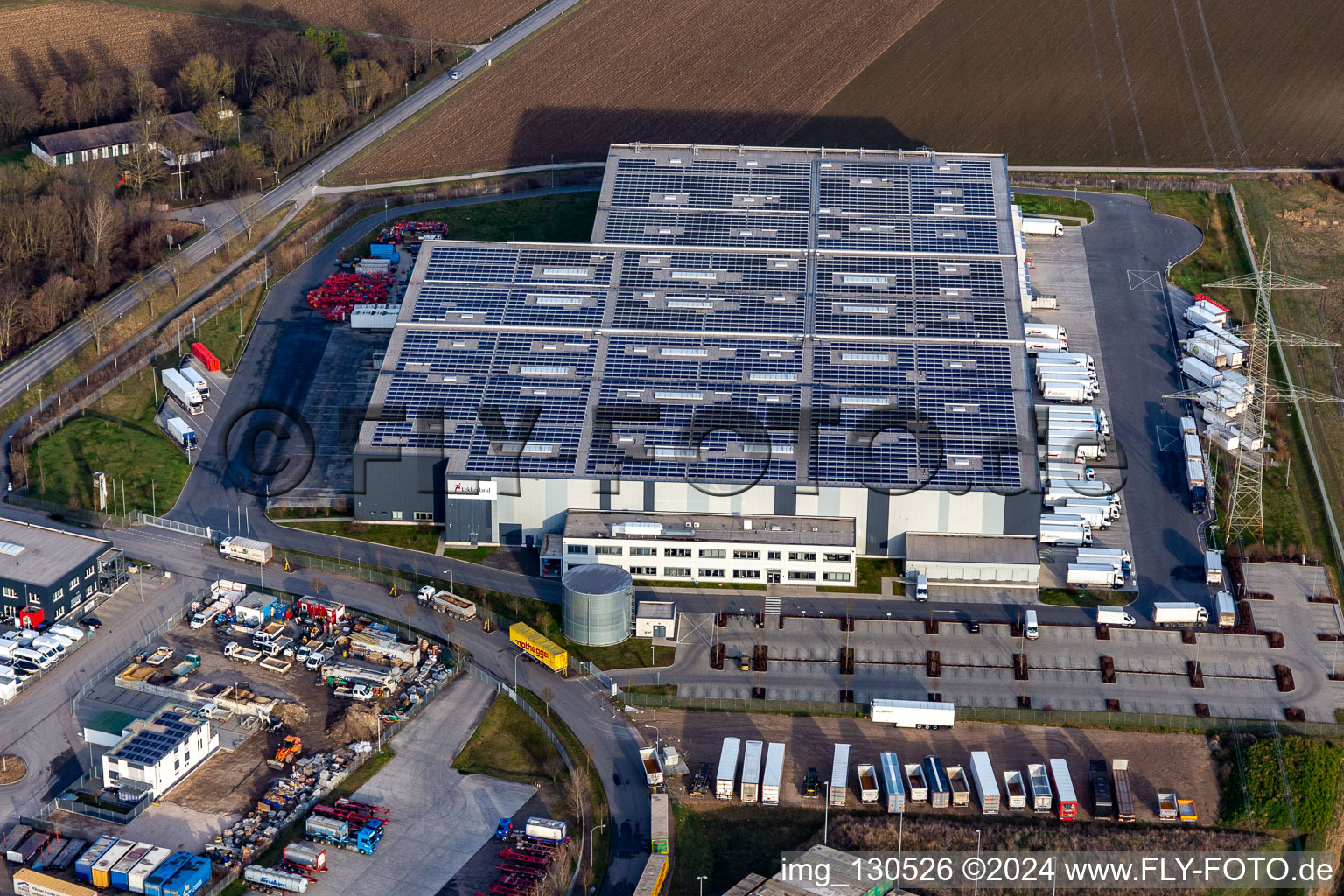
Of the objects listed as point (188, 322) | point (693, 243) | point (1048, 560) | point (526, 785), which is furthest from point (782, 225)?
point (526, 785)

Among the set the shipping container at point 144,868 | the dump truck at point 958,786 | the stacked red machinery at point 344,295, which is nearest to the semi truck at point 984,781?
the dump truck at point 958,786

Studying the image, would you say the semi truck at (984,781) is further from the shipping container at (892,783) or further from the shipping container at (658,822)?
the shipping container at (658,822)

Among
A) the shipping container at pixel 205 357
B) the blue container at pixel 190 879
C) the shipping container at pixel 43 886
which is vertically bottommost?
the shipping container at pixel 43 886

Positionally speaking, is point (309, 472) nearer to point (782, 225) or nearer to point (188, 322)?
point (188, 322)

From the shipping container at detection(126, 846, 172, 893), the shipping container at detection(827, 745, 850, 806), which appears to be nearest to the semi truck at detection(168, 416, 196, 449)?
the shipping container at detection(126, 846, 172, 893)

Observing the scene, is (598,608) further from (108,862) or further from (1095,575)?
(108,862)

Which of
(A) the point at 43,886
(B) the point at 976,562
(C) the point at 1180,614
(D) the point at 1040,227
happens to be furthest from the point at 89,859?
(D) the point at 1040,227

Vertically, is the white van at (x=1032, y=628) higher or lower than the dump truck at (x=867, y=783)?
higher
